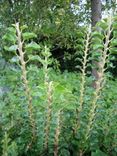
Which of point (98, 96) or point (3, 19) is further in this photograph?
point (3, 19)

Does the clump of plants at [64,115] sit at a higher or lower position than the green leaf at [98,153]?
higher

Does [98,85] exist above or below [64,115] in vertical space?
above

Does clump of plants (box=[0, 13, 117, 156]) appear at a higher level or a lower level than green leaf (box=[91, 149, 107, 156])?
higher

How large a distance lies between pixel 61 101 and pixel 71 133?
0.53ft

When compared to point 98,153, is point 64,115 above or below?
above

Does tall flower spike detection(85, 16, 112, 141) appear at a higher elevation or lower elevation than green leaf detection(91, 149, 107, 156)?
higher

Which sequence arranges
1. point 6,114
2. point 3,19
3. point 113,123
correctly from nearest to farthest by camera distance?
point 113,123
point 6,114
point 3,19

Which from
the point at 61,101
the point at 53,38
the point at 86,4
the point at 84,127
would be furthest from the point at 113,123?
the point at 86,4

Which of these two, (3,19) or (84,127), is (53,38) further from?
(84,127)

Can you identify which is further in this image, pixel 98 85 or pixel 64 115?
pixel 64 115

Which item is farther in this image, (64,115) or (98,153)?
(64,115)

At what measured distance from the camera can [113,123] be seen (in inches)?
69.1

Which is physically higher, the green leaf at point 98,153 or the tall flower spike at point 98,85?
the tall flower spike at point 98,85

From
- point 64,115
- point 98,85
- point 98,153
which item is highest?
point 98,85
